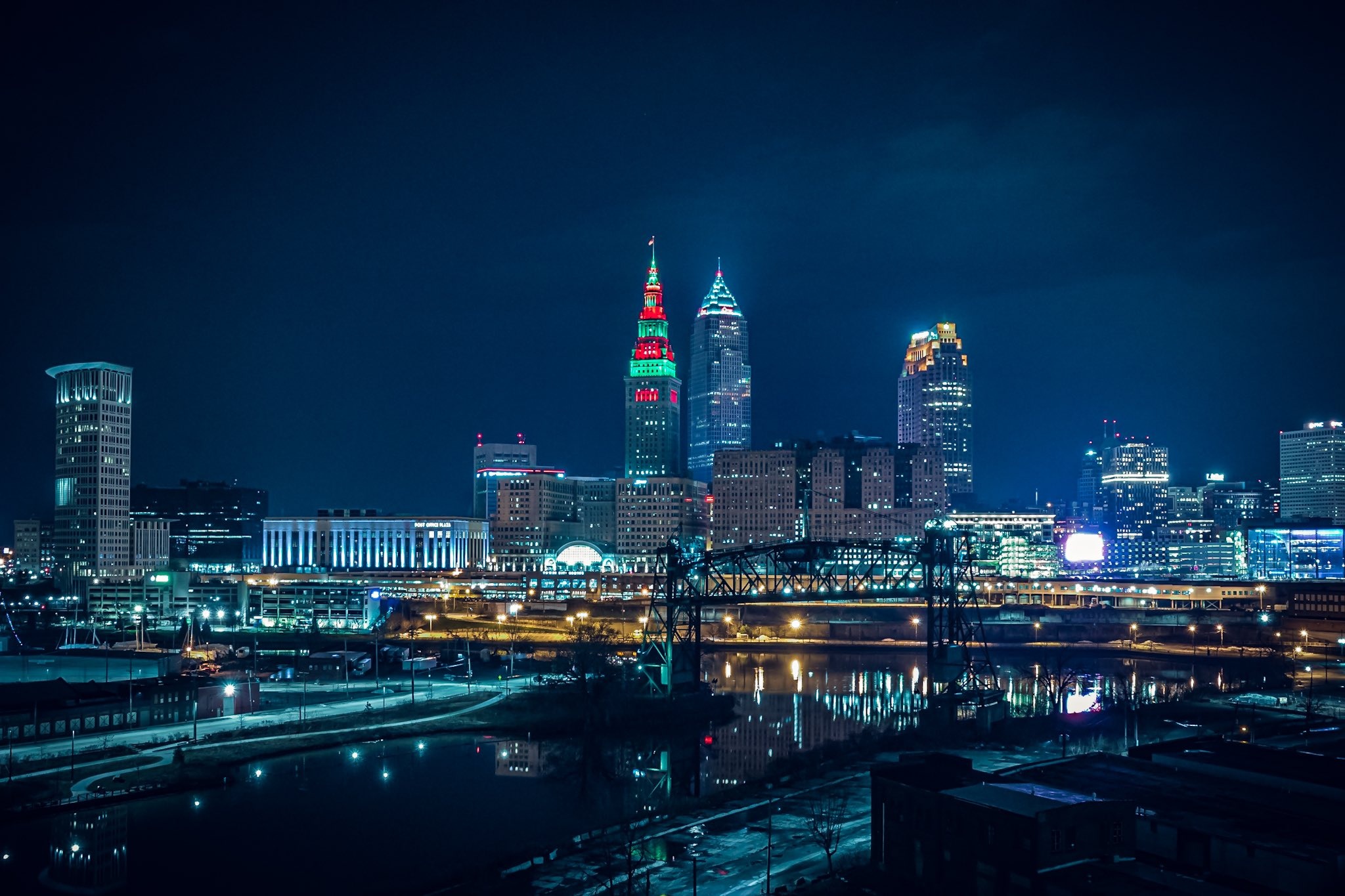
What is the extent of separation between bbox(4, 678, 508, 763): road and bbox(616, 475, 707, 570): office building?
91.6 m

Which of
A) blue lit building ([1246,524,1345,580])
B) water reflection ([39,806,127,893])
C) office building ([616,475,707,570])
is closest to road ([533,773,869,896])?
water reflection ([39,806,127,893])

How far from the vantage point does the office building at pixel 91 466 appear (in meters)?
121

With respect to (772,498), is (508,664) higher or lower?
lower

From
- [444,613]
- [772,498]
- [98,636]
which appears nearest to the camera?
[98,636]

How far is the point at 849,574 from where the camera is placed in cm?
7500

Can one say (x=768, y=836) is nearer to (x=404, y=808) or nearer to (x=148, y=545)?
(x=404, y=808)

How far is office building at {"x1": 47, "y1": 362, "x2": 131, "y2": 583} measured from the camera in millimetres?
121125

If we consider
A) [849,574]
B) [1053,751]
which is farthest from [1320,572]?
[1053,751]

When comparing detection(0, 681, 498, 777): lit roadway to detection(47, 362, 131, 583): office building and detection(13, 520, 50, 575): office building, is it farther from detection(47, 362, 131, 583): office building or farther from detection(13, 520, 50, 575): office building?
detection(13, 520, 50, 575): office building

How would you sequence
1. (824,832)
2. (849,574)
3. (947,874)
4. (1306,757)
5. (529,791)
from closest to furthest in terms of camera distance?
(947,874) < (824,832) < (1306,757) < (529,791) < (849,574)

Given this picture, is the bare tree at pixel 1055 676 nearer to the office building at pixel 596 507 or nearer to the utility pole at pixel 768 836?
the utility pole at pixel 768 836

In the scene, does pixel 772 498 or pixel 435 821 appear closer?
pixel 435 821

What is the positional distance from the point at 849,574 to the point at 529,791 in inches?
1486

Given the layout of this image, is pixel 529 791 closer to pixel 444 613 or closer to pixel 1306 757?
pixel 1306 757
